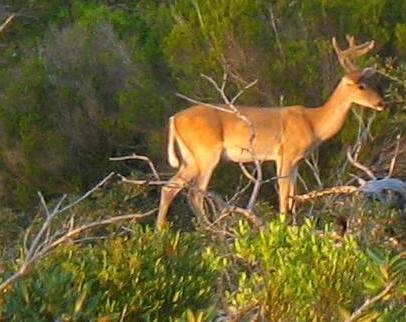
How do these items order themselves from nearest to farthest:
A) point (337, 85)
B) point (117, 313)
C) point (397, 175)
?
point (117, 313) < point (397, 175) < point (337, 85)

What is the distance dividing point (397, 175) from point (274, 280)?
8.92m

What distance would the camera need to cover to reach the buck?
44.3 ft

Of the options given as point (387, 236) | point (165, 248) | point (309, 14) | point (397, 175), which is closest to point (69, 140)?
point (309, 14)

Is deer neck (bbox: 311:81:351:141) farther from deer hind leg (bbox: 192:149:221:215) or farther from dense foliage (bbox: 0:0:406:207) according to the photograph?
deer hind leg (bbox: 192:149:221:215)

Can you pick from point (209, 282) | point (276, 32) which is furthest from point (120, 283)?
point (276, 32)

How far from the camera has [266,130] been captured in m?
13.6

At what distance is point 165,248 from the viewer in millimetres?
5438

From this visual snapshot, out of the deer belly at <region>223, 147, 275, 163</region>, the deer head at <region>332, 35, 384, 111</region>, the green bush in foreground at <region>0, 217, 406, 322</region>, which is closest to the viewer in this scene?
the green bush in foreground at <region>0, 217, 406, 322</region>

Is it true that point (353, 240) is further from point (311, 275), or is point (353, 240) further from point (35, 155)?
point (35, 155)

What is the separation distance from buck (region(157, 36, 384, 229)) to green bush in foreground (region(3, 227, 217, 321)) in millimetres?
→ 7831

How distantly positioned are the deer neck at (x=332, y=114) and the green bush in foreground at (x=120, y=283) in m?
8.14

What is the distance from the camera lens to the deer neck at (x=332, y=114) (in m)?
13.8

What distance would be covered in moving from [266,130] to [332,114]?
0.64m

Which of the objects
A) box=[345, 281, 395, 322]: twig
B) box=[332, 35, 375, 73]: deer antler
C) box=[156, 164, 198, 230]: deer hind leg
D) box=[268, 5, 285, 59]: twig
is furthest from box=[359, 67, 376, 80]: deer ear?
box=[345, 281, 395, 322]: twig
